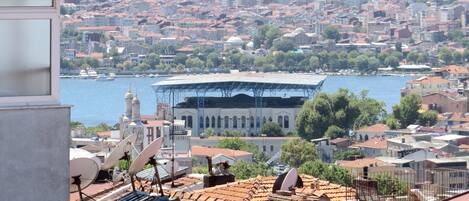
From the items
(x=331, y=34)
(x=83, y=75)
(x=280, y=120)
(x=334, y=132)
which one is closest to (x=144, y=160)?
(x=334, y=132)

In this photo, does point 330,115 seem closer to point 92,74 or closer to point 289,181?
point 289,181

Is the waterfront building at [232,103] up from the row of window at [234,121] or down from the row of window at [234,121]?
up

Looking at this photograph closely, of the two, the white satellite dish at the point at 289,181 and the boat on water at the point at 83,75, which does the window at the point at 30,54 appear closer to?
the white satellite dish at the point at 289,181

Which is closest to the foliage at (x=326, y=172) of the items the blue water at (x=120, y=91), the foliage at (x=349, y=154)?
the foliage at (x=349, y=154)

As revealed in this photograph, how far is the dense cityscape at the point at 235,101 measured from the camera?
1.19 m

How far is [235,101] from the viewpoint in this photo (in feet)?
127

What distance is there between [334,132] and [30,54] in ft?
106

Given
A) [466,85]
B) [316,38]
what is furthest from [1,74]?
[316,38]

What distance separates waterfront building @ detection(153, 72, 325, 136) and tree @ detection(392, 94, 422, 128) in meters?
2.46

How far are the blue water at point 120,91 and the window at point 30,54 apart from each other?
4222 cm

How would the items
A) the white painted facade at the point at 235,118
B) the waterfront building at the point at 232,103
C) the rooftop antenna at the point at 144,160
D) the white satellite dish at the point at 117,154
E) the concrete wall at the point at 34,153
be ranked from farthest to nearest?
the waterfront building at the point at 232,103 < the white painted facade at the point at 235,118 < the white satellite dish at the point at 117,154 < the rooftop antenna at the point at 144,160 < the concrete wall at the point at 34,153

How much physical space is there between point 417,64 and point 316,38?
836 cm

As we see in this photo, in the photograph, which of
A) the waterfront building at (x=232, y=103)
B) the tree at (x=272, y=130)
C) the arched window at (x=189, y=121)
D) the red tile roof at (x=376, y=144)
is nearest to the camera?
the red tile roof at (x=376, y=144)

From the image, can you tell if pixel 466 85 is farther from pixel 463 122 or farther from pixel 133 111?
pixel 133 111
